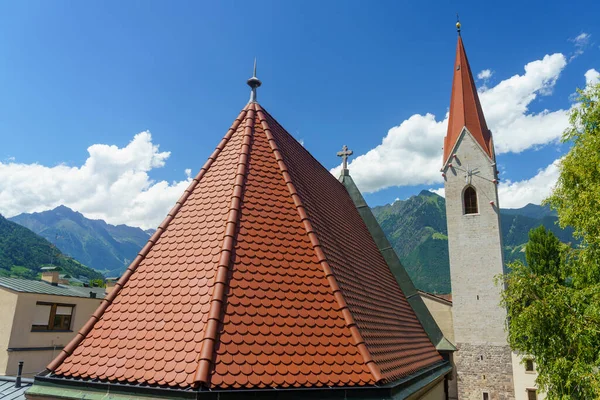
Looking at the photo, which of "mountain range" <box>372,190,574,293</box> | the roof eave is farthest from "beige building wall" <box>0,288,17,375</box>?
"mountain range" <box>372,190,574,293</box>

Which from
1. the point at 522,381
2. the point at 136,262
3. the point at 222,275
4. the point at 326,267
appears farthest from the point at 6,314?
the point at 522,381

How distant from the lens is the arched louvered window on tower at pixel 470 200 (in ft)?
83.8

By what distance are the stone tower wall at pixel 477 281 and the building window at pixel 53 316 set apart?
70.2 ft

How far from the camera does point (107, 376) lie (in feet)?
15.3

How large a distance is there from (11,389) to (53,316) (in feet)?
42.0

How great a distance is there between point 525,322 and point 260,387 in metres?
9.19

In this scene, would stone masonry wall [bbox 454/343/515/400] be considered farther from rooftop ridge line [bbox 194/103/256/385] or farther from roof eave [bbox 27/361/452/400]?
rooftop ridge line [bbox 194/103/256/385]

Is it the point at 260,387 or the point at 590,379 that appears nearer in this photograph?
the point at 260,387

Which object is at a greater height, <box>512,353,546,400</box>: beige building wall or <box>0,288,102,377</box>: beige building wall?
<box>0,288,102,377</box>: beige building wall

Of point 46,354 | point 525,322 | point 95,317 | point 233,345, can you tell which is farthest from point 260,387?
point 46,354

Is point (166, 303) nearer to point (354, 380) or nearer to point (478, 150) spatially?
point (354, 380)

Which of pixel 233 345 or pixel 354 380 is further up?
pixel 233 345

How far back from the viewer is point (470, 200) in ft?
84.5

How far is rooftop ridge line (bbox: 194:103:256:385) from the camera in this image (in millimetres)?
4293
